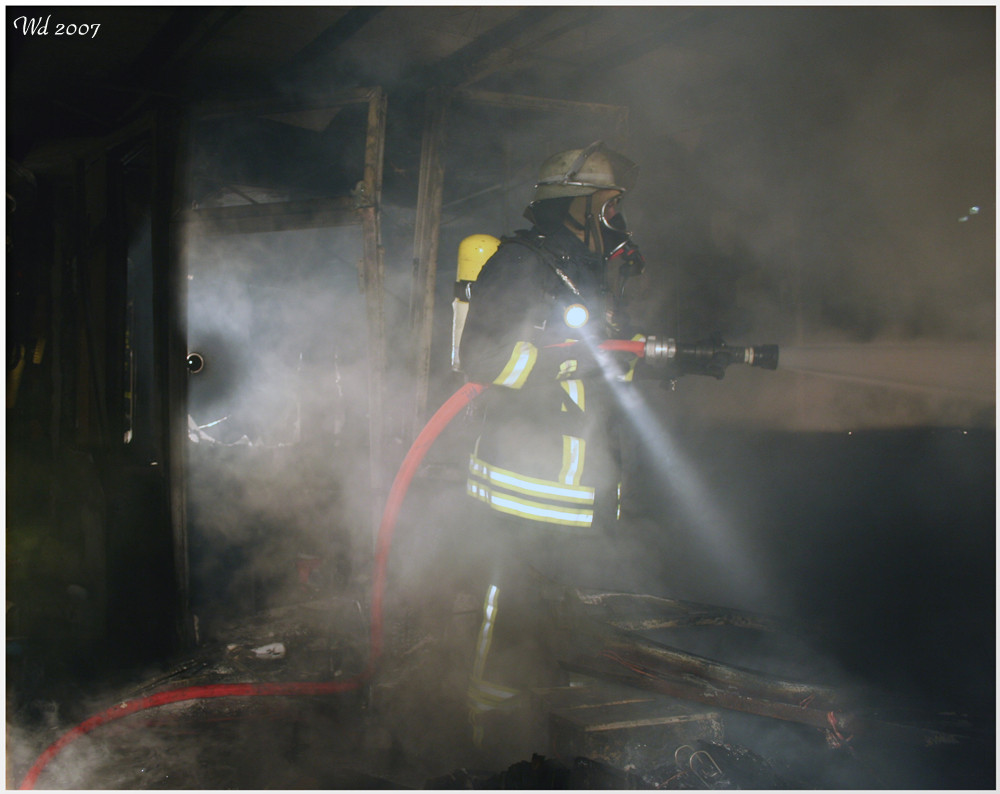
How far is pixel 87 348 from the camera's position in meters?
3.94

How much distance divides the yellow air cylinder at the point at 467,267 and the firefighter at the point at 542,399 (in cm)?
35

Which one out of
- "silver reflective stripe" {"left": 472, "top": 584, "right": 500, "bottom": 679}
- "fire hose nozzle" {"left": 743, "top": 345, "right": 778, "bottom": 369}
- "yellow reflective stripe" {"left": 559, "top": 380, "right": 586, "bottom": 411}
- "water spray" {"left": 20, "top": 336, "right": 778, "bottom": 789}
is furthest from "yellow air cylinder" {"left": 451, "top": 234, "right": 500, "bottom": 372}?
"fire hose nozzle" {"left": 743, "top": 345, "right": 778, "bottom": 369}

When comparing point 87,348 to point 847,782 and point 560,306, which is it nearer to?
point 560,306

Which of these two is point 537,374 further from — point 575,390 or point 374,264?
point 374,264

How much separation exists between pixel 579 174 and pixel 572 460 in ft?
5.01

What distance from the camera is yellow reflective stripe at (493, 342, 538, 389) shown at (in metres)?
2.70

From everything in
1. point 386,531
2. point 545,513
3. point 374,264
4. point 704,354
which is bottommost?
point 386,531

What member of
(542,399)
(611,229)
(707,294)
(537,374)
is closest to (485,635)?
(542,399)

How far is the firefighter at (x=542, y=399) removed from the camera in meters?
2.78

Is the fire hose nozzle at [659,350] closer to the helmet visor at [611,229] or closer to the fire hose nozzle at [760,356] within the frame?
the fire hose nozzle at [760,356]

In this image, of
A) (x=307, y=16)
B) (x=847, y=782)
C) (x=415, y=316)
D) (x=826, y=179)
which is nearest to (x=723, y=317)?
(x=826, y=179)

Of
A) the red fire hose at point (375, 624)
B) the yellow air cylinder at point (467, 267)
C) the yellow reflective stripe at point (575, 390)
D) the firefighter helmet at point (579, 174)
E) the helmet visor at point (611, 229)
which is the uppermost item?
the firefighter helmet at point (579, 174)

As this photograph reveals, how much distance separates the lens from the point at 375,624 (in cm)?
338

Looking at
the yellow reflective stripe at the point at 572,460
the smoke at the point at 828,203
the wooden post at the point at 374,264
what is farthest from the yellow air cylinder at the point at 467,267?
the smoke at the point at 828,203
